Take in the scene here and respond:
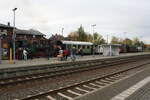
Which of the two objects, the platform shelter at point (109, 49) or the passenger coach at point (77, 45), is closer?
the passenger coach at point (77, 45)

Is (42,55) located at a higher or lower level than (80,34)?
lower

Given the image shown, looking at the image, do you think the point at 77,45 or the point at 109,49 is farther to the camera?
the point at 109,49

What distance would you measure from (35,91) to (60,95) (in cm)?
143

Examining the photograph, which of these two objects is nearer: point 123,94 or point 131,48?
point 123,94

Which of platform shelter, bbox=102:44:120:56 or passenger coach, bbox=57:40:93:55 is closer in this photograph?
passenger coach, bbox=57:40:93:55

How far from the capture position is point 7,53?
29469mm

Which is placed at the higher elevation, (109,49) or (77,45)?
(77,45)

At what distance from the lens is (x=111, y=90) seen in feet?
26.9

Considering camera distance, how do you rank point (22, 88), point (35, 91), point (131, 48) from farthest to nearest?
point (131, 48), point (22, 88), point (35, 91)

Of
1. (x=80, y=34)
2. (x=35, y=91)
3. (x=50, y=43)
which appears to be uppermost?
(x=80, y=34)

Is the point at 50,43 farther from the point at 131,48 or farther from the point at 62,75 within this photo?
the point at 131,48

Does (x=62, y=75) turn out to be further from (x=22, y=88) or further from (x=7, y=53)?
(x=7, y=53)

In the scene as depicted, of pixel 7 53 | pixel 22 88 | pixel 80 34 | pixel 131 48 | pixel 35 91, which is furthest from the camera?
pixel 80 34

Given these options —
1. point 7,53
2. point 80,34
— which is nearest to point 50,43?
point 7,53
